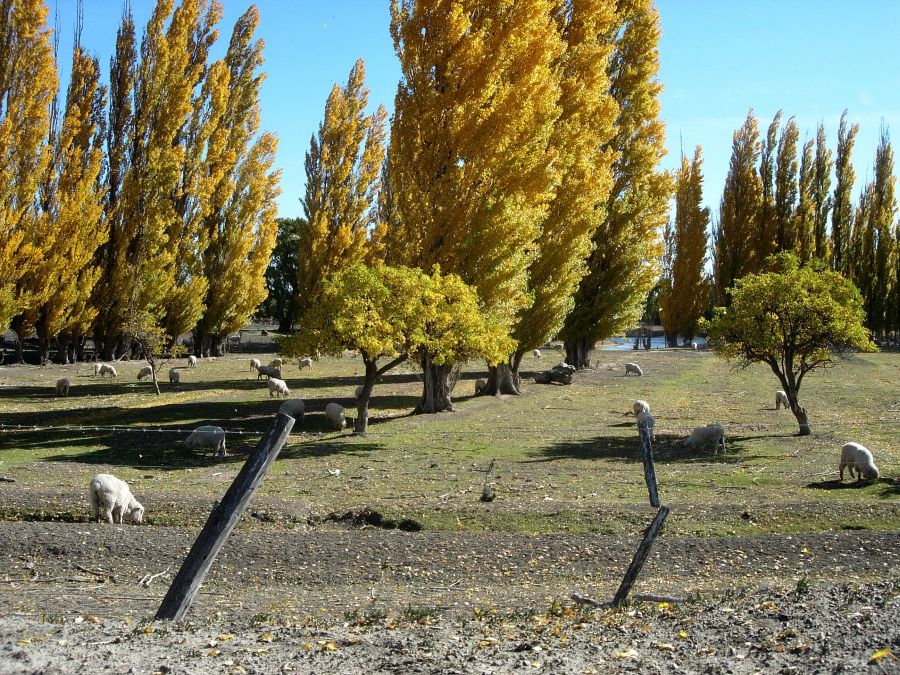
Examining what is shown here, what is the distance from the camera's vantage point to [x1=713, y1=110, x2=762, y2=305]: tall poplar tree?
65.2 meters

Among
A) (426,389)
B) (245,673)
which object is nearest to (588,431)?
(426,389)

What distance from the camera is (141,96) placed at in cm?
4425

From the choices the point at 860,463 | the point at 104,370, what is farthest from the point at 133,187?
the point at 860,463

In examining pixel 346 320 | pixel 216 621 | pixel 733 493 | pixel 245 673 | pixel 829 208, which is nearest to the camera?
pixel 245 673

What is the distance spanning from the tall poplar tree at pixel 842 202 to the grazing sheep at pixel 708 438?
2212 inches

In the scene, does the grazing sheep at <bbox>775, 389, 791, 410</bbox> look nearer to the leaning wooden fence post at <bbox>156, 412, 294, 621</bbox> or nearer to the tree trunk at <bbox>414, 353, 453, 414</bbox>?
the tree trunk at <bbox>414, 353, 453, 414</bbox>

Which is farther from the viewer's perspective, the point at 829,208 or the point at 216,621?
the point at 829,208

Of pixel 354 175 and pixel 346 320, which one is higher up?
pixel 354 175

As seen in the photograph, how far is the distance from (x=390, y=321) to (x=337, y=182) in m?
33.4

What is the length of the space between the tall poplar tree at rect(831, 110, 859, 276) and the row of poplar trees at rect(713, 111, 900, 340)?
8 cm

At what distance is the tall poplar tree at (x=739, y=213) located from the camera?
65188 millimetres

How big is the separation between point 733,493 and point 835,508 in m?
1.84

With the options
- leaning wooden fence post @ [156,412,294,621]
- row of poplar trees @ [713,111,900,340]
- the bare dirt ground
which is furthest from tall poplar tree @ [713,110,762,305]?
leaning wooden fence post @ [156,412,294,621]

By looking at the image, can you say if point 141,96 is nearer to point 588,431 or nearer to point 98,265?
point 98,265
